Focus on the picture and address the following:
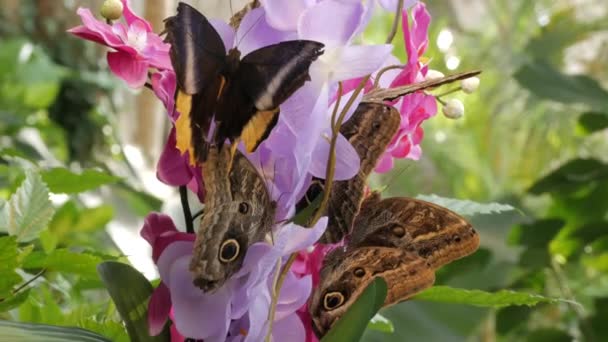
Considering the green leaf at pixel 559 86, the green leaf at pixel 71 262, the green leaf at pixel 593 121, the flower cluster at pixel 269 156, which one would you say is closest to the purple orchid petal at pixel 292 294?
the flower cluster at pixel 269 156

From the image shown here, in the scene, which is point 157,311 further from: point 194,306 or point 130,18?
point 130,18

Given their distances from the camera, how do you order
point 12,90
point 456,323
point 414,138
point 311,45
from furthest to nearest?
point 12,90, point 456,323, point 414,138, point 311,45

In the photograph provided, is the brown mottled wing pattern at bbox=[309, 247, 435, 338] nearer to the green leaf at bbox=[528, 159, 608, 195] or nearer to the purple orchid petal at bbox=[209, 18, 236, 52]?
the purple orchid petal at bbox=[209, 18, 236, 52]

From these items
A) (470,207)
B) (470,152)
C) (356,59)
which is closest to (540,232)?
(470,207)

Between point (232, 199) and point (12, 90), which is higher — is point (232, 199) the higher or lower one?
the higher one

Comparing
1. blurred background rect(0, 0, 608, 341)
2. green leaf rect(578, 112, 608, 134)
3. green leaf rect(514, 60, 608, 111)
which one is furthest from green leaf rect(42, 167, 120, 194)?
green leaf rect(578, 112, 608, 134)

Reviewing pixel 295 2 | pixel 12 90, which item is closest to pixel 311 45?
pixel 295 2

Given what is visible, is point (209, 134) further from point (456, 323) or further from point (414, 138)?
point (456, 323)
